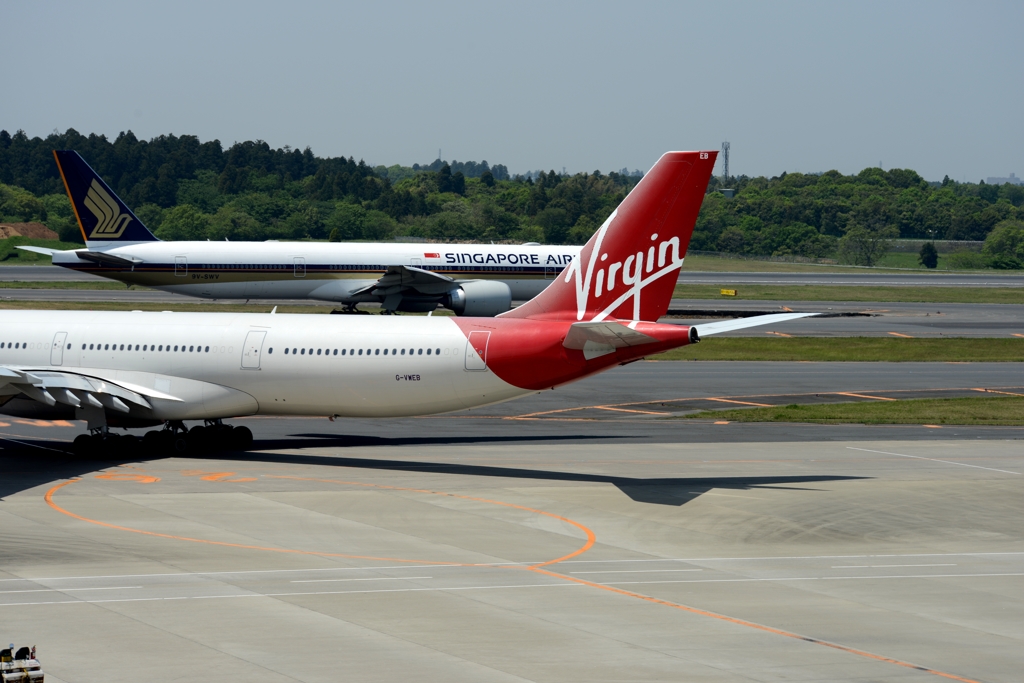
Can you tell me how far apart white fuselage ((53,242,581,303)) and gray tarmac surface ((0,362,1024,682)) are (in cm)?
3799

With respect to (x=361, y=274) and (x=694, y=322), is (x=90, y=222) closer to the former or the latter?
(x=361, y=274)

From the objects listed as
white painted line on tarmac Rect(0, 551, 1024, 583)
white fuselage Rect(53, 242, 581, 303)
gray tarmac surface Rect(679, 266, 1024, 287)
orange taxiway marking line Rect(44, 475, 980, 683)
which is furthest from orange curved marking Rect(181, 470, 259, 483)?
gray tarmac surface Rect(679, 266, 1024, 287)

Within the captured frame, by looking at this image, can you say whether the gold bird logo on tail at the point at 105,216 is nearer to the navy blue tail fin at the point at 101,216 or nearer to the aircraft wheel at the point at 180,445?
the navy blue tail fin at the point at 101,216

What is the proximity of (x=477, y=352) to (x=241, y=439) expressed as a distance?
9.17 metres

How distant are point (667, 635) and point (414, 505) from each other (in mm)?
11786

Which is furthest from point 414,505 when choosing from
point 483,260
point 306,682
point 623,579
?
point 483,260

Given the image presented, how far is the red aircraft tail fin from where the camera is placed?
3375 cm

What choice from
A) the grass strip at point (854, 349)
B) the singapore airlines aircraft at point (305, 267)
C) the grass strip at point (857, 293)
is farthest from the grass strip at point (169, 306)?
the grass strip at point (857, 293)

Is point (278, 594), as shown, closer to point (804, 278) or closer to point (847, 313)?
point (847, 313)

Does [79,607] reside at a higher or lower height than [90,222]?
lower

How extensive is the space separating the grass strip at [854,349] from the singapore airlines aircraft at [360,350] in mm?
32188

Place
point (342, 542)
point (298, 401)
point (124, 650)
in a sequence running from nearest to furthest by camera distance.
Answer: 1. point (124, 650)
2. point (342, 542)
3. point (298, 401)

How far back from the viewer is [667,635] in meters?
19.9

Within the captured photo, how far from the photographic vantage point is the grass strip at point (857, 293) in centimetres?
11481
